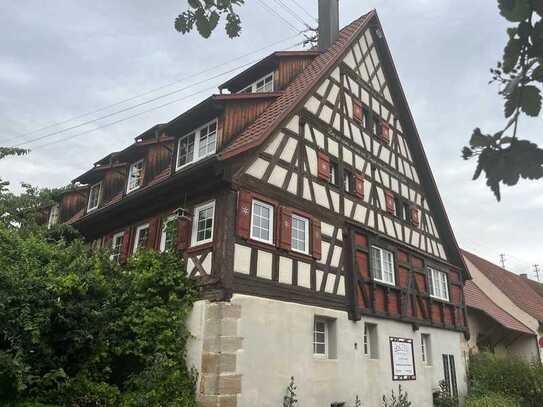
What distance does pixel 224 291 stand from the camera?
33.8 ft

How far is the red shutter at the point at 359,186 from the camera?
15.2 metres

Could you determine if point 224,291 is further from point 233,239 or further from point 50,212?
point 50,212

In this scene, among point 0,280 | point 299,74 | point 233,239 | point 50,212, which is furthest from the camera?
point 50,212

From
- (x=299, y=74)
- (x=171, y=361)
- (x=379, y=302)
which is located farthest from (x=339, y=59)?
(x=171, y=361)

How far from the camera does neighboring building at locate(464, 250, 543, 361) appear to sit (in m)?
21.2

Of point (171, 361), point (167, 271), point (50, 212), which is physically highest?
point (50, 212)

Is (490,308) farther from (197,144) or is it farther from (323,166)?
(197,144)

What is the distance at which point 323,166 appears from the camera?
13992 mm

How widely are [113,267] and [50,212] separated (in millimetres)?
10534

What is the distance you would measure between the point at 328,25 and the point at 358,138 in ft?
15.9

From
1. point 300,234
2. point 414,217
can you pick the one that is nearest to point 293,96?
point 300,234

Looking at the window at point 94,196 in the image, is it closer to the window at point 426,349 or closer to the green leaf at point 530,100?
the window at point 426,349

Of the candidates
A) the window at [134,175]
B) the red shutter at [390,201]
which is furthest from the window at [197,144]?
the red shutter at [390,201]

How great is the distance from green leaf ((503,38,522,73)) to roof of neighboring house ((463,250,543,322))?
81.4 ft
